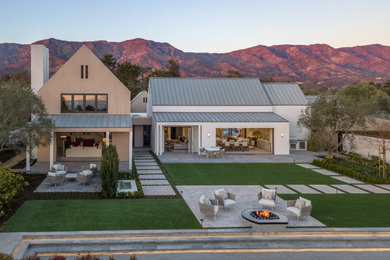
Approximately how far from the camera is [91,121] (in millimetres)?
21109

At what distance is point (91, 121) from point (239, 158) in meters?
12.1

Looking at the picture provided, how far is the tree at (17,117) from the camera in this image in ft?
46.4

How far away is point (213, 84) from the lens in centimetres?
3397

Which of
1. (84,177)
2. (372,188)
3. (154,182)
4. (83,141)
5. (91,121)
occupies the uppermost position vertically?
(91,121)

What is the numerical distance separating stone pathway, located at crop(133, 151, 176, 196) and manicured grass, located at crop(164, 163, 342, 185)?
76 centimetres

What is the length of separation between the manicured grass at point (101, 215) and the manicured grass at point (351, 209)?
16.5 ft

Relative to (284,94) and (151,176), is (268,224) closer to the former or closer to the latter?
(151,176)

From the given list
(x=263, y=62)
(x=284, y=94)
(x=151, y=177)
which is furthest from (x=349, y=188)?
(x=263, y=62)

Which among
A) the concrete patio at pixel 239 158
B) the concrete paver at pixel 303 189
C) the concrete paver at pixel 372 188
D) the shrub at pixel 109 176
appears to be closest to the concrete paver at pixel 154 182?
the shrub at pixel 109 176

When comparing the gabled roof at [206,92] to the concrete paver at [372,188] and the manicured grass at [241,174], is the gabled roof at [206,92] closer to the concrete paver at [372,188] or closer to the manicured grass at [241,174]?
the manicured grass at [241,174]

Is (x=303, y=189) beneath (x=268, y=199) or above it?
beneath

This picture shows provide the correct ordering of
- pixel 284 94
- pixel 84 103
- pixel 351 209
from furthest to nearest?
pixel 284 94, pixel 84 103, pixel 351 209

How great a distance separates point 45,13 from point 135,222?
42.2 meters

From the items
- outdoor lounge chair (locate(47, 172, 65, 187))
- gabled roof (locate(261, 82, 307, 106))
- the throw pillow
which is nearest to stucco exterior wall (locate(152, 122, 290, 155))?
gabled roof (locate(261, 82, 307, 106))
